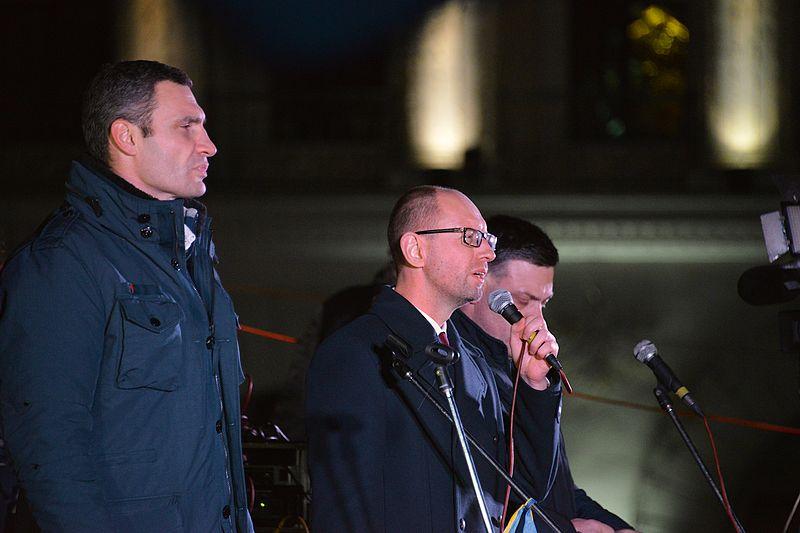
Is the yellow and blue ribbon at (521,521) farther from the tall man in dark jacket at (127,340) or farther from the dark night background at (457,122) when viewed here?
the dark night background at (457,122)

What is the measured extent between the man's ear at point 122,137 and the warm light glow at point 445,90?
27.0 ft

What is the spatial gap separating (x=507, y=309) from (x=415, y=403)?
336 mm

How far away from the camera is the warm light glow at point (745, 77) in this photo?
35.8 ft

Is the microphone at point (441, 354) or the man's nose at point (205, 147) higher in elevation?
the man's nose at point (205, 147)

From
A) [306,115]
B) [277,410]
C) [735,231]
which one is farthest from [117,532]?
[306,115]

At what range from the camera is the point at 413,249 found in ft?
9.84

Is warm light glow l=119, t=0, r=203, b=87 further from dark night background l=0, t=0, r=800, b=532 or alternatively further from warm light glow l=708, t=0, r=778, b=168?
warm light glow l=708, t=0, r=778, b=168

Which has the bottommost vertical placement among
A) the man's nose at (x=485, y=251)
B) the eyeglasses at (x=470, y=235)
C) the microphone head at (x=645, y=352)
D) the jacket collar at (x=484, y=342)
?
the jacket collar at (x=484, y=342)

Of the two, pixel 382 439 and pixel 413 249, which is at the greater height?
pixel 413 249

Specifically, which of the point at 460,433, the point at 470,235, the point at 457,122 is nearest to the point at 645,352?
the point at 470,235

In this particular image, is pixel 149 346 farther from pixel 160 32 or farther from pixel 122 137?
pixel 160 32

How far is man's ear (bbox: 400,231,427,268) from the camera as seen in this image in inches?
117

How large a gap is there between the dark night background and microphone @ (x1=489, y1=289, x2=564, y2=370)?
6.79 metres

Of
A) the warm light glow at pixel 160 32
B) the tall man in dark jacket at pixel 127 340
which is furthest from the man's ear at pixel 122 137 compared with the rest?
the warm light glow at pixel 160 32
